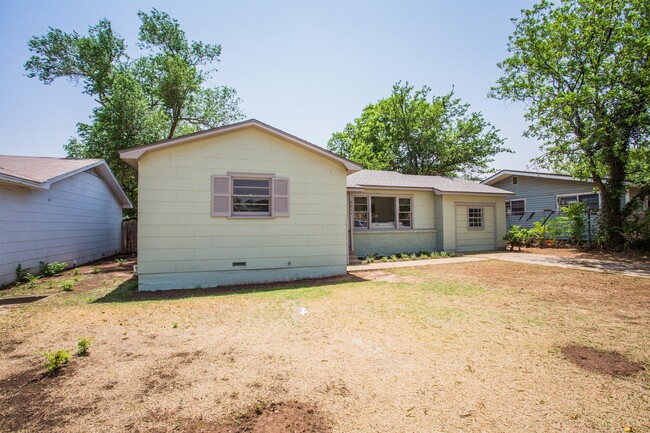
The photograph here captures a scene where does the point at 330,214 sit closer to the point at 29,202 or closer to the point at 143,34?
the point at 29,202

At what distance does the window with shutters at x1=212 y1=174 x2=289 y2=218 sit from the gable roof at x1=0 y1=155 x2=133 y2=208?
5.15 meters

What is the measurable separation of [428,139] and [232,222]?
89.9 ft

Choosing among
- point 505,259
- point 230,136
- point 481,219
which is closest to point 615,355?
point 230,136

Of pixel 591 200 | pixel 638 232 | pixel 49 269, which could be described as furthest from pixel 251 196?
pixel 591 200

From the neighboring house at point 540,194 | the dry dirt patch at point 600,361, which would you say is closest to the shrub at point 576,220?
the neighboring house at point 540,194

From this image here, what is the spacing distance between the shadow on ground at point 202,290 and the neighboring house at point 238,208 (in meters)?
0.29

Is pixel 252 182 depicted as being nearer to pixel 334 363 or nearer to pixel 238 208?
pixel 238 208

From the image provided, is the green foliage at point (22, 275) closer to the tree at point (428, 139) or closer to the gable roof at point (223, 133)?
the gable roof at point (223, 133)

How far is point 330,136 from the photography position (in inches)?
1481

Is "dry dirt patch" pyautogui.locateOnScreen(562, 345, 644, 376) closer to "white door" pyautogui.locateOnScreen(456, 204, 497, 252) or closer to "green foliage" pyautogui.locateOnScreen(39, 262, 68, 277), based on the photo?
"white door" pyautogui.locateOnScreen(456, 204, 497, 252)

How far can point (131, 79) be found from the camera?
17297 millimetres

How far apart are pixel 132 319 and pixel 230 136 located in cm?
506

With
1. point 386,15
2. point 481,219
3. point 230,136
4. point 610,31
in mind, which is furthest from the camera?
point 481,219

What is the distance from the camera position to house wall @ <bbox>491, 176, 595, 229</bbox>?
18.6 meters
